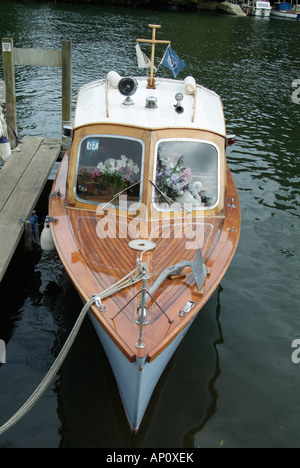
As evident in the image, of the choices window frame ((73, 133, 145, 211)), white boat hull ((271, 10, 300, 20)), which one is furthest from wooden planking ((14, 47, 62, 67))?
white boat hull ((271, 10, 300, 20))

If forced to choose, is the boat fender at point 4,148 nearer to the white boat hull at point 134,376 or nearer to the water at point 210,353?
the water at point 210,353

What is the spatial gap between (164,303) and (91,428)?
1721 mm

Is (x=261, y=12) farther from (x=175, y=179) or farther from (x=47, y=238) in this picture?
(x=47, y=238)

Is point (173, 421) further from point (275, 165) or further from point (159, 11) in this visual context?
point (159, 11)

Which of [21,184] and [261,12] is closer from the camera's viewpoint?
[21,184]

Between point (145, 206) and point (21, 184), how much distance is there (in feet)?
11.7

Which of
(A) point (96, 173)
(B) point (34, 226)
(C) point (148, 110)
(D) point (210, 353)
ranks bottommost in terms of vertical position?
(D) point (210, 353)

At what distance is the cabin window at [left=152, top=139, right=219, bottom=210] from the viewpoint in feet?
23.0

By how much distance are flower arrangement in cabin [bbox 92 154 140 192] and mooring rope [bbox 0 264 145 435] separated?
178 cm

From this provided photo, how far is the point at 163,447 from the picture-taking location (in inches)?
214

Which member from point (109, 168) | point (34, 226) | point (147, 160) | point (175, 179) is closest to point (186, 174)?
point (175, 179)

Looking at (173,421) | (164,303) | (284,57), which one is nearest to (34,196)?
(164,303)

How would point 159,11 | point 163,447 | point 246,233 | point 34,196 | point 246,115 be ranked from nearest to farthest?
point 163,447, point 34,196, point 246,233, point 246,115, point 159,11

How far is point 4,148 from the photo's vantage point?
34.4 feet
